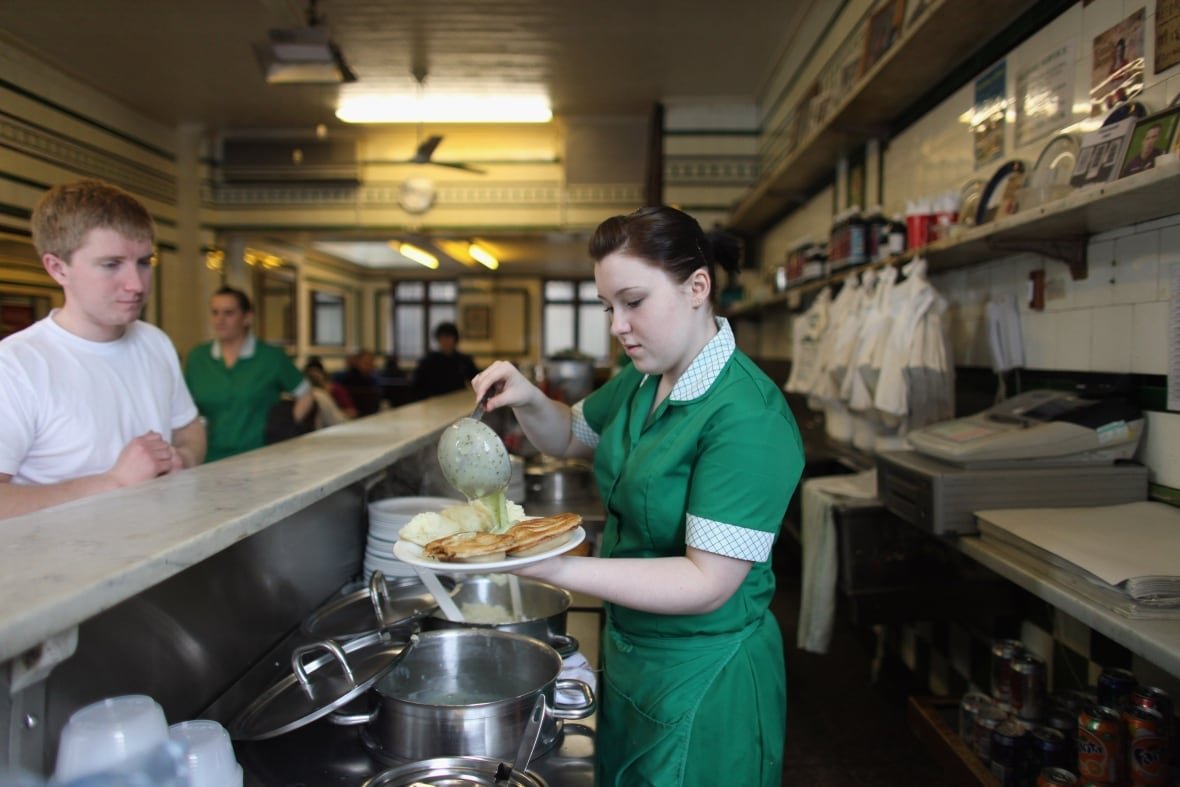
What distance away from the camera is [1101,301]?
235 centimetres

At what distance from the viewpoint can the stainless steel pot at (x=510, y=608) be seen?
5.23 feet

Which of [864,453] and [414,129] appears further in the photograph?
[414,129]

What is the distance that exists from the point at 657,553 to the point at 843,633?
350 cm

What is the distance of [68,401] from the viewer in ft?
6.10

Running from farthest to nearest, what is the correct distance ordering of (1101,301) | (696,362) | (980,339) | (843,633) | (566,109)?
(566,109) → (843,633) → (980,339) → (1101,301) → (696,362)

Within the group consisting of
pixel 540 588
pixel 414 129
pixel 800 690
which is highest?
pixel 414 129

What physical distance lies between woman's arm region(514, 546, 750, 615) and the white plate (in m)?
0.03

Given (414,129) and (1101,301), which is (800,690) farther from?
(414,129)

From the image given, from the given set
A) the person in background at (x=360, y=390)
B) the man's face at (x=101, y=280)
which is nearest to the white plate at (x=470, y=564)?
the man's face at (x=101, y=280)

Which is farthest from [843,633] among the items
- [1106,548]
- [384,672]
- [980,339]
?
[384,672]

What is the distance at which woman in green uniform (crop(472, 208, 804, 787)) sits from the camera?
1.32 m

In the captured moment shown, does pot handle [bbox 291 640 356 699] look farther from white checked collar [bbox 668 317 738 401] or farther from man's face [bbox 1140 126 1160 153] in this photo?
man's face [bbox 1140 126 1160 153]

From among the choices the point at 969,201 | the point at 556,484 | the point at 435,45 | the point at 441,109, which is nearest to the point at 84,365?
the point at 556,484

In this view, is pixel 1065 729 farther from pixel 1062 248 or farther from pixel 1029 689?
pixel 1062 248
